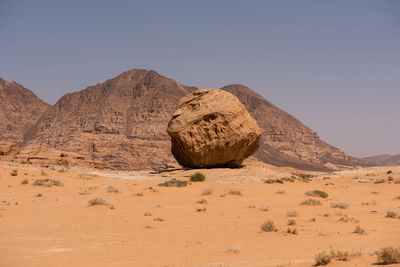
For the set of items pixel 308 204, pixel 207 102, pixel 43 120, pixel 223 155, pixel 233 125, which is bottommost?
pixel 308 204

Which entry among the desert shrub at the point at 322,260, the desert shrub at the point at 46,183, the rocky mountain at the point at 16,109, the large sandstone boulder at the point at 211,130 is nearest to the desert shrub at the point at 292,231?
the desert shrub at the point at 322,260

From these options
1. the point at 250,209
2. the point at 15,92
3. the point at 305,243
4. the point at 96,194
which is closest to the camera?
the point at 305,243

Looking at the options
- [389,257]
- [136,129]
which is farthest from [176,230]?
[136,129]

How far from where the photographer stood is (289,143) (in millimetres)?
137375

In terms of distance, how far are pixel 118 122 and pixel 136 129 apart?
8.66 m

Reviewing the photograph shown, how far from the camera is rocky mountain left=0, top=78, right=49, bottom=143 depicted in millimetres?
116787

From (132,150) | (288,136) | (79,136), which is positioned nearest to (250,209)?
(132,150)

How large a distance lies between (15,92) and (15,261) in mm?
144405

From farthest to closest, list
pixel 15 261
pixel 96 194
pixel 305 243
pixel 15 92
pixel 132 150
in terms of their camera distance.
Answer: pixel 15 92, pixel 132 150, pixel 96 194, pixel 305 243, pixel 15 261

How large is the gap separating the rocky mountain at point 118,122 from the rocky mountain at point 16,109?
181 inches

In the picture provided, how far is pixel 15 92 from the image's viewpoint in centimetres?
13300

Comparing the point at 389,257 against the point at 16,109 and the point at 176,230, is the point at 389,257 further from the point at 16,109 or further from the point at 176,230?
the point at 16,109

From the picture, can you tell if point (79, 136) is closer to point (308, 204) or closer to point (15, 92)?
point (15, 92)

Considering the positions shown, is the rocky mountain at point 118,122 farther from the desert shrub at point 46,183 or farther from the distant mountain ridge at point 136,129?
the desert shrub at point 46,183
